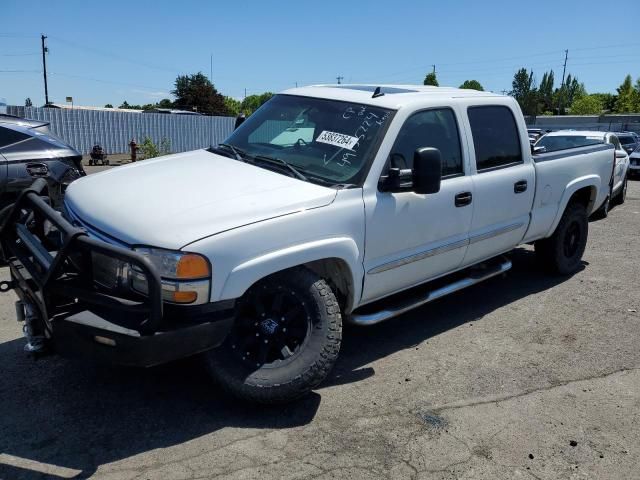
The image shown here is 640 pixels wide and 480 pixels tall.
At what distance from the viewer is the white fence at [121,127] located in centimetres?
2141

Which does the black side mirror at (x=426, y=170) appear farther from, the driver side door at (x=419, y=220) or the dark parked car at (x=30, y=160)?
the dark parked car at (x=30, y=160)

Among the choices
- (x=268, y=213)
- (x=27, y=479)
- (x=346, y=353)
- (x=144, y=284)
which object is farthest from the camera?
(x=346, y=353)

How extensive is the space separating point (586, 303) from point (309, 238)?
348 cm

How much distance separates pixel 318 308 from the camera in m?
3.24

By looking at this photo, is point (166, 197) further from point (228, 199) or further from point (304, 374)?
point (304, 374)

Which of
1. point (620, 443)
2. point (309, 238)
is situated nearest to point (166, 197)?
point (309, 238)

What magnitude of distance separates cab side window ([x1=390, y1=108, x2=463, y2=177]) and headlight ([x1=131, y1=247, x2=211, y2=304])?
1.61 m

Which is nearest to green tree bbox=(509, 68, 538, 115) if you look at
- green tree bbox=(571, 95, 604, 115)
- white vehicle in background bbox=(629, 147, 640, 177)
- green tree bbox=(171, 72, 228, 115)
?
green tree bbox=(571, 95, 604, 115)

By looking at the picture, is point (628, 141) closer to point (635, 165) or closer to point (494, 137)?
point (635, 165)

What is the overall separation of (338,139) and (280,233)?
105cm

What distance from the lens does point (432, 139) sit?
4.09 metres

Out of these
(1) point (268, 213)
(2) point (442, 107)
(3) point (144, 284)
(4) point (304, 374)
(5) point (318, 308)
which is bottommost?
(4) point (304, 374)

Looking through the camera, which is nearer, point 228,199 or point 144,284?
point 144,284

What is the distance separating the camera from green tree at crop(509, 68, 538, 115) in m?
80.9
